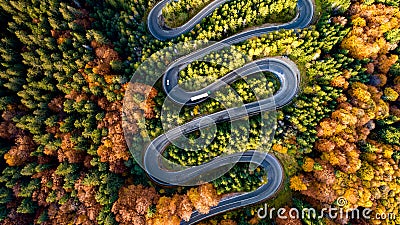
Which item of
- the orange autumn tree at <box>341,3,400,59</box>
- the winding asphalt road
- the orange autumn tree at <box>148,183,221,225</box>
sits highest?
the orange autumn tree at <box>341,3,400,59</box>

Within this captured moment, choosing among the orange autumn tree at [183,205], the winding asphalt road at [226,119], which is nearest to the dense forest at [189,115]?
the orange autumn tree at [183,205]

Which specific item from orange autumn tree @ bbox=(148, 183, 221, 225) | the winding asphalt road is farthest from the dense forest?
the winding asphalt road

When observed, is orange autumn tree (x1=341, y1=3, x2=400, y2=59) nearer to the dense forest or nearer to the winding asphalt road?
the dense forest

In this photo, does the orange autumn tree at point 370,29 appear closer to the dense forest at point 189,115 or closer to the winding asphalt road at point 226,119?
the dense forest at point 189,115

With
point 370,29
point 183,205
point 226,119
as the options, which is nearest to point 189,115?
point 226,119

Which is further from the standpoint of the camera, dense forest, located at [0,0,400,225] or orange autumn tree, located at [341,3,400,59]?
orange autumn tree, located at [341,3,400,59]

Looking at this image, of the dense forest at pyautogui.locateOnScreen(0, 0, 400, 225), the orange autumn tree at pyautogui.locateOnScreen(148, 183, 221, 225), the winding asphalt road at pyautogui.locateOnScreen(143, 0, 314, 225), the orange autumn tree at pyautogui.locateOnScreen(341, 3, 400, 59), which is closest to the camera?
the orange autumn tree at pyautogui.locateOnScreen(148, 183, 221, 225)

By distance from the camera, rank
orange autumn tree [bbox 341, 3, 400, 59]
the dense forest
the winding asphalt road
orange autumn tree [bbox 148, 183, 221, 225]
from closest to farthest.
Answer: orange autumn tree [bbox 148, 183, 221, 225]
the dense forest
orange autumn tree [bbox 341, 3, 400, 59]
the winding asphalt road

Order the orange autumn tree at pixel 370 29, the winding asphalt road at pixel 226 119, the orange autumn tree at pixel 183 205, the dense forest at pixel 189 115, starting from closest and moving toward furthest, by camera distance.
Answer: the orange autumn tree at pixel 183 205 < the dense forest at pixel 189 115 < the orange autumn tree at pixel 370 29 < the winding asphalt road at pixel 226 119

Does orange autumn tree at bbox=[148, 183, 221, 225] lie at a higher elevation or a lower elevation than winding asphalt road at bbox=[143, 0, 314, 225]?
lower

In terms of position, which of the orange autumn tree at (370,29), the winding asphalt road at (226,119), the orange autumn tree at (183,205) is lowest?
the orange autumn tree at (183,205)
